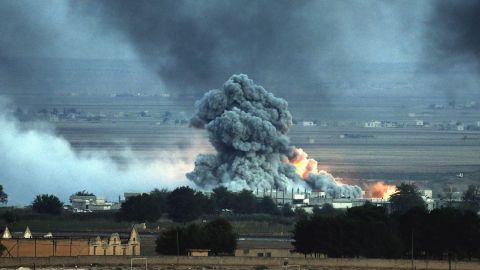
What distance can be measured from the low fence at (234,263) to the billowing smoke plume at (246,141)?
1616 inches

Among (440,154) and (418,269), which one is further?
(440,154)

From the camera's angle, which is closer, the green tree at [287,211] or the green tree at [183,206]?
the green tree at [183,206]

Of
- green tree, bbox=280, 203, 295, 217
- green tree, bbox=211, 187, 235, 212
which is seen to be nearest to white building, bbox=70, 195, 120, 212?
green tree, bbox=211, 187, 235, 212

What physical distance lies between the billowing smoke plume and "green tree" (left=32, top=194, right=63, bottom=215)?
11325mm

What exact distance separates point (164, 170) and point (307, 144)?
28507mm

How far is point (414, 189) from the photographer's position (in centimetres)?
12069

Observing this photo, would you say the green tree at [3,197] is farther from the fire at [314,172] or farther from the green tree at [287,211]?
the fire at [314,172]

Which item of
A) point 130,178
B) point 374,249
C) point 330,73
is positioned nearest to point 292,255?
point 374,249

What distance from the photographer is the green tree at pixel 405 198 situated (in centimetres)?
11288

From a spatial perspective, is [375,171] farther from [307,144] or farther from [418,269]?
[418,269]

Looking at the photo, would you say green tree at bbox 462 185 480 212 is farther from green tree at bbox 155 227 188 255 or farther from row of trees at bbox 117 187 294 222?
green tree at bbox 155 227 188 255

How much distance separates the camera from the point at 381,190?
5049 inches

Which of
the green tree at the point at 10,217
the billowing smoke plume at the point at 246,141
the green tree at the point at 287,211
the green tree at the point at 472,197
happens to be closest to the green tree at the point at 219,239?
the green tree at the point at 10,217

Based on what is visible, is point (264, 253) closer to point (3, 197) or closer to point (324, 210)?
point (324, 210)
